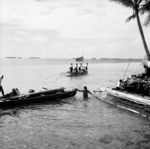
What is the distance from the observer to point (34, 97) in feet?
65.4

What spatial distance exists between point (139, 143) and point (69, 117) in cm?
619

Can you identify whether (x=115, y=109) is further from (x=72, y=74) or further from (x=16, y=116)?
(x=72, y=74)

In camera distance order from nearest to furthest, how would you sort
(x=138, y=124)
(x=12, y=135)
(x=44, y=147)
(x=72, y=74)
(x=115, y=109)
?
(x=44, y=147)
(x=12, y=135)
(x=138, y=124)
(x=115, y=109)
(x=72, y=74)

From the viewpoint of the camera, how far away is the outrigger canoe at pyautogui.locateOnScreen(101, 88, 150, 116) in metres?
16.6

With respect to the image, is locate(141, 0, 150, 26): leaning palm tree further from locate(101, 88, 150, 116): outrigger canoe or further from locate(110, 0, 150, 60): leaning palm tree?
locate(101, 88, 150, 116): outrigger canoe

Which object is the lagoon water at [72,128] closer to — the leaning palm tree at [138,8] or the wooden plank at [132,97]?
the wooden plank at [132,97]

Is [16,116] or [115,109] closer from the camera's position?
[16,116]

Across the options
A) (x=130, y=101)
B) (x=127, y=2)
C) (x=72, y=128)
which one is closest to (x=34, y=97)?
(x=72, y=128)

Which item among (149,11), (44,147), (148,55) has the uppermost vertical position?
(149,11)


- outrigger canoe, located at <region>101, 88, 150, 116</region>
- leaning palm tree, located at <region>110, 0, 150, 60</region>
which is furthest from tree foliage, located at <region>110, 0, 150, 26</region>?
outrigger canoe, located at <region>101, 88, 150, 116</region>

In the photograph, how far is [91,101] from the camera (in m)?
21.3

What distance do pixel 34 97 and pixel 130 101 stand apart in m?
8.61

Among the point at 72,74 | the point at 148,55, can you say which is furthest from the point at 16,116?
the point at 72,74

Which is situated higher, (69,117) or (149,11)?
(149,11)
